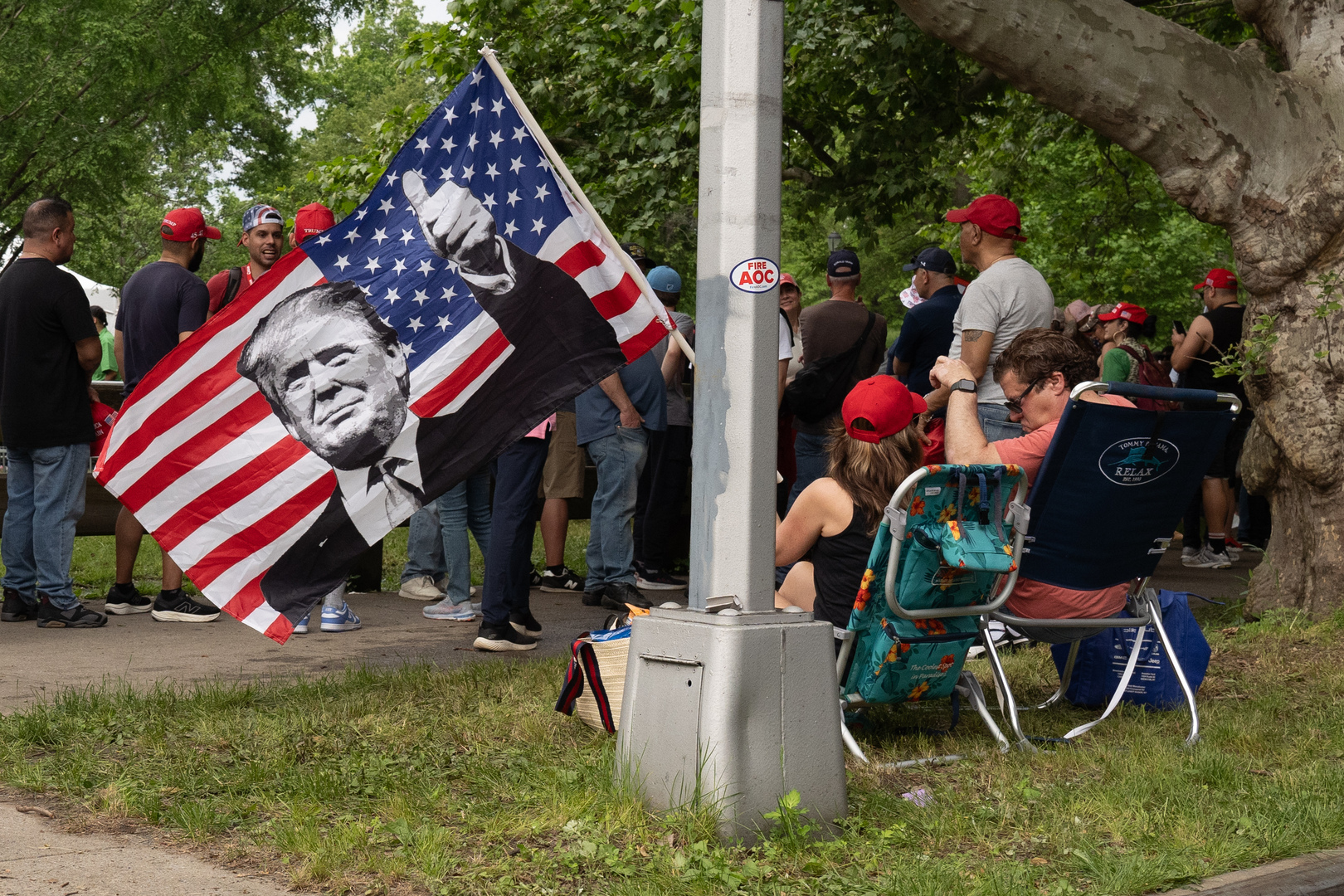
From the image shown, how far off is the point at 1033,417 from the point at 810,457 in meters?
3.13

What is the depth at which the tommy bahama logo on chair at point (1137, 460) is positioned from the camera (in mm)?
4898

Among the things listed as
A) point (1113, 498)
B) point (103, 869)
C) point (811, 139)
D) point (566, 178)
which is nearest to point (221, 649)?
point (566, 178)

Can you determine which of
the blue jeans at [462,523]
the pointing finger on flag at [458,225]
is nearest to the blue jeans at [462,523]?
the blue jeans at [462,523]

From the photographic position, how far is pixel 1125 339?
35.0ft

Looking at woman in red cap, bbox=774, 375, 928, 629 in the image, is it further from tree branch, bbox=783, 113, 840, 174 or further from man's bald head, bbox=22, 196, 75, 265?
tree branch, bbox=783, 113, 840, 174

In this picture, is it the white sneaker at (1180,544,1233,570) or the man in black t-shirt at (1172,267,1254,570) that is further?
the white sneaker at (1180,544,1233,570)

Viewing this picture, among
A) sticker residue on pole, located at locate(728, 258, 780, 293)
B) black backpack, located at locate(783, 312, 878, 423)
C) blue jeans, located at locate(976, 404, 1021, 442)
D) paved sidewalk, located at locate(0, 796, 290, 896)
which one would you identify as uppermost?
sticker residue on pole, located at locate(728, 258, 780, 293)

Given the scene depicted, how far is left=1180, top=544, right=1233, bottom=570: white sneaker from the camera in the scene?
11.2 m

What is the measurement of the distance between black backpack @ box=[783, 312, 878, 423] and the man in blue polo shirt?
317 millimetres

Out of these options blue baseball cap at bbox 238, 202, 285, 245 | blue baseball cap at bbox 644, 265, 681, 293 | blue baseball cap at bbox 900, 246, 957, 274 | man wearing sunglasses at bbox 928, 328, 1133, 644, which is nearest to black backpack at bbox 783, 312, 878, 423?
blue baseball cap at bbox 900, 246, 957, 274

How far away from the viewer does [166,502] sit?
5215mm

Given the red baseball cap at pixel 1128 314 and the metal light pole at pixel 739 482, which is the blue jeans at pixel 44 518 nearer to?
the metal light pole at pixel 739 482

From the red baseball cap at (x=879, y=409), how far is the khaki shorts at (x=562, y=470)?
3863 mm

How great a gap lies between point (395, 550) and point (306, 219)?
4.71 meters
